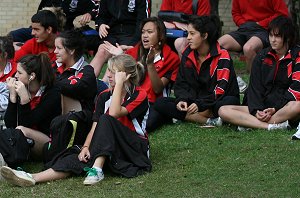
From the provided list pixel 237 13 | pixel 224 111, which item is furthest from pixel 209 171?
pixel 237 13

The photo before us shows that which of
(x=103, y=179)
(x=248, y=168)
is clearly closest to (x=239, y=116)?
(x=248, y=168)

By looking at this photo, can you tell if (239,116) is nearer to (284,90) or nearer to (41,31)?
(284,90)

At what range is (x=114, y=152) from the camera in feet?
25.3

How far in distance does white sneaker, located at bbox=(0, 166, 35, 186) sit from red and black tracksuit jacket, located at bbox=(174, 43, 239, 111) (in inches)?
98.0

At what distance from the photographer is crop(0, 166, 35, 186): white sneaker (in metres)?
7.47

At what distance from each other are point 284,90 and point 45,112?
2.59 m

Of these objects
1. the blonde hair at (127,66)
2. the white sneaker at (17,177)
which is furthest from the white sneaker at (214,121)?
the white sneaker at (17,177)

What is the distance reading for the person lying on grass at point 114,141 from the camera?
7.65 metres

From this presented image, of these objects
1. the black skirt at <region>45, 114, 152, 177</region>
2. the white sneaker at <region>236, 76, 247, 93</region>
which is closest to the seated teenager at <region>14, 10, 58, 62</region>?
the white sneaker at <region>236, 76, 247, 93</region>

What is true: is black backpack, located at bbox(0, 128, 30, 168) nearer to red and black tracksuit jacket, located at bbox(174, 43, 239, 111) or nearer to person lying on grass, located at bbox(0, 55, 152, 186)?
person lying on grass, located at bbox(0, 55, 152, 186)

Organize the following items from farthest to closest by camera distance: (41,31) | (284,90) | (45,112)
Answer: (41,31), (284,90), (45,112)

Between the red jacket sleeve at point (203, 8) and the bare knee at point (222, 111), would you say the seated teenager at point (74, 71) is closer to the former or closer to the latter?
the bare knee at point (222, 111)

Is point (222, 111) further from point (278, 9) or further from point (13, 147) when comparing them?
point (13, 147)

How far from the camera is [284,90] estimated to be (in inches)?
363
